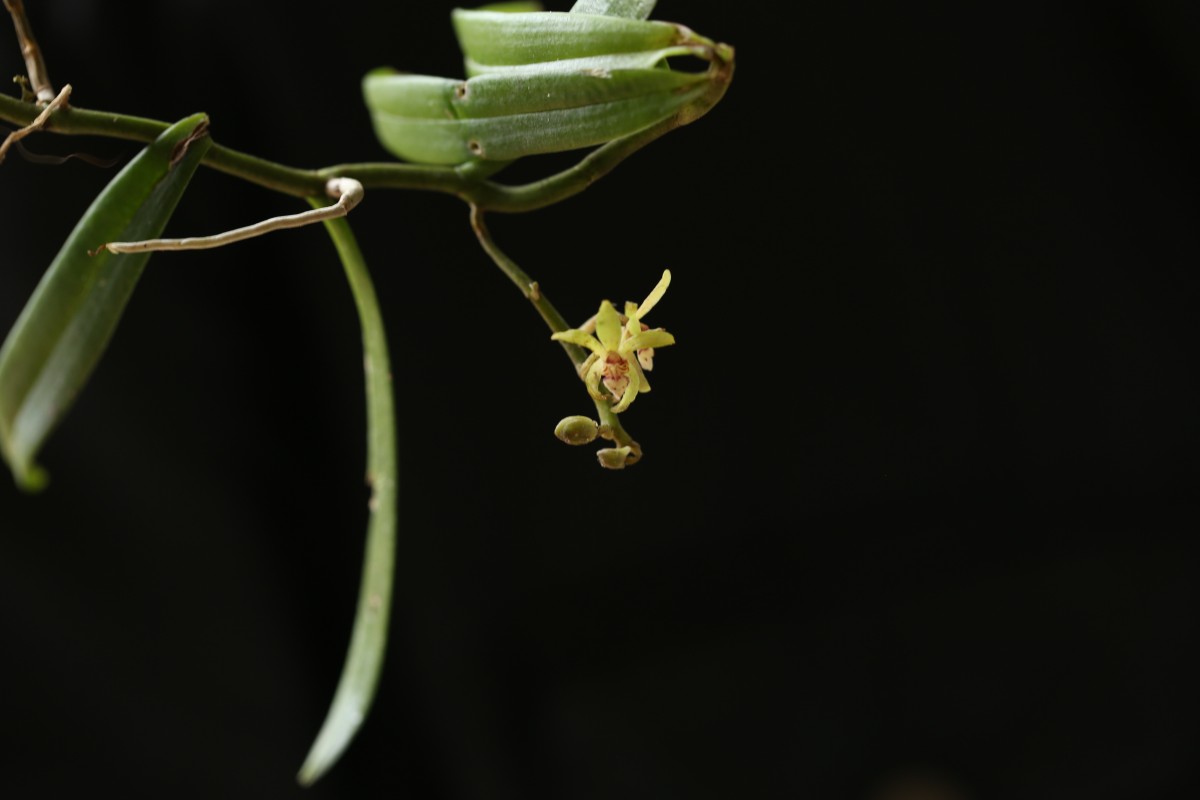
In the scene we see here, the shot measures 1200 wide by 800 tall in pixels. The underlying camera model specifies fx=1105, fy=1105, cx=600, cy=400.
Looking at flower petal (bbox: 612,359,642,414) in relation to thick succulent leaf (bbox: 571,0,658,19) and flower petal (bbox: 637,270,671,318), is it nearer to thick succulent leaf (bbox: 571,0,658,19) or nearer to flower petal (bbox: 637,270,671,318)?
flower petal (bbox: 637,270,671,318)

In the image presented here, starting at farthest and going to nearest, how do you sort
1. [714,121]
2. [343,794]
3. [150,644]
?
[343,794], [150,644], [714,121]

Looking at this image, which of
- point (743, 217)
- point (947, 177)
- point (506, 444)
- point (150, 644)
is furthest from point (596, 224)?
point (150, 644)

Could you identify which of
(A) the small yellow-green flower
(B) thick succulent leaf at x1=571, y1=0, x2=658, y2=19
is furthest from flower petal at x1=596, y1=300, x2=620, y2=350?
(B) thick succulent leaf at x1=571, y1=0, x2=658, y2=19

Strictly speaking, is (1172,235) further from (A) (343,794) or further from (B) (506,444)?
(A) (343,794)

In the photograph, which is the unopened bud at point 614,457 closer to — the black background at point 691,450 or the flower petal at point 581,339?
the flower petal at point 581,339

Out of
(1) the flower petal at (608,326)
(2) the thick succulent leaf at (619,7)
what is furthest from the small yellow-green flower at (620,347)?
(2) the thick succulent leaf at (619,7)

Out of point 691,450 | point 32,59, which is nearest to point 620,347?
point 32,59
